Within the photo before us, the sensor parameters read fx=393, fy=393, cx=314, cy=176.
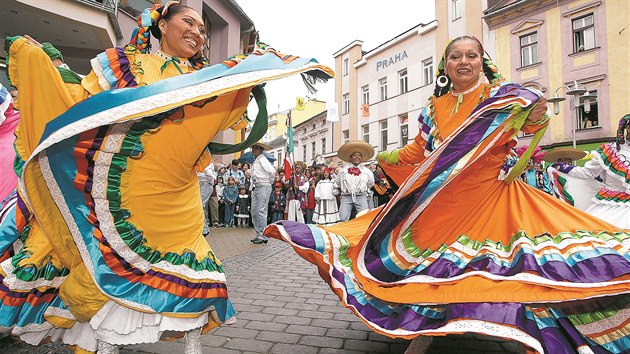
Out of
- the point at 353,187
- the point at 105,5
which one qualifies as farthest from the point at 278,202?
the point at 105,5

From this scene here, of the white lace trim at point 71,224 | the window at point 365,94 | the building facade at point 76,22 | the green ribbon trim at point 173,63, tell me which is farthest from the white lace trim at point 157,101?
the window at point 365,94

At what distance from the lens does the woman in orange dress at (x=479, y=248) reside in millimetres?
1802

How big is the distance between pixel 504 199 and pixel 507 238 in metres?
0.28

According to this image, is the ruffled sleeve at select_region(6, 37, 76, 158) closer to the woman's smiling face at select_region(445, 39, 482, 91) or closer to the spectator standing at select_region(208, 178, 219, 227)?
the woman's smiling face at select_region(445, 39, 482, 91)

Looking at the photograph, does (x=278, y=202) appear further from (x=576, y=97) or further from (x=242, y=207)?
(x=576, y=97)

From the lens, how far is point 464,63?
2631 mm

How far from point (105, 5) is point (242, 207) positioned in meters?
7.57

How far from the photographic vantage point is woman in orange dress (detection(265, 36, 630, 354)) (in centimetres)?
180

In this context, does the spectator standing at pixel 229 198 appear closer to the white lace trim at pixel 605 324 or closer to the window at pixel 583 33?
the white lace trim at pixel 605 324

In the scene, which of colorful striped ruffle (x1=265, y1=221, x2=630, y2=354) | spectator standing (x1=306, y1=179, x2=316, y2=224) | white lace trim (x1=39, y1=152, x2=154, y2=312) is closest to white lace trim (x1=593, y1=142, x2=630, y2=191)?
colorful striped ruffle (x1=265, y1=221, x2=630, y2=354)

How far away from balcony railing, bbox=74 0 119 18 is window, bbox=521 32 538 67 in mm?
18134

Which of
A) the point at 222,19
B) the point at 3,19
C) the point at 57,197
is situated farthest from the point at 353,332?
the point at 222,19

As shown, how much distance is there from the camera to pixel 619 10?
16312 mm

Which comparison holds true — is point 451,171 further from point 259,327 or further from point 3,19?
point 3,19
